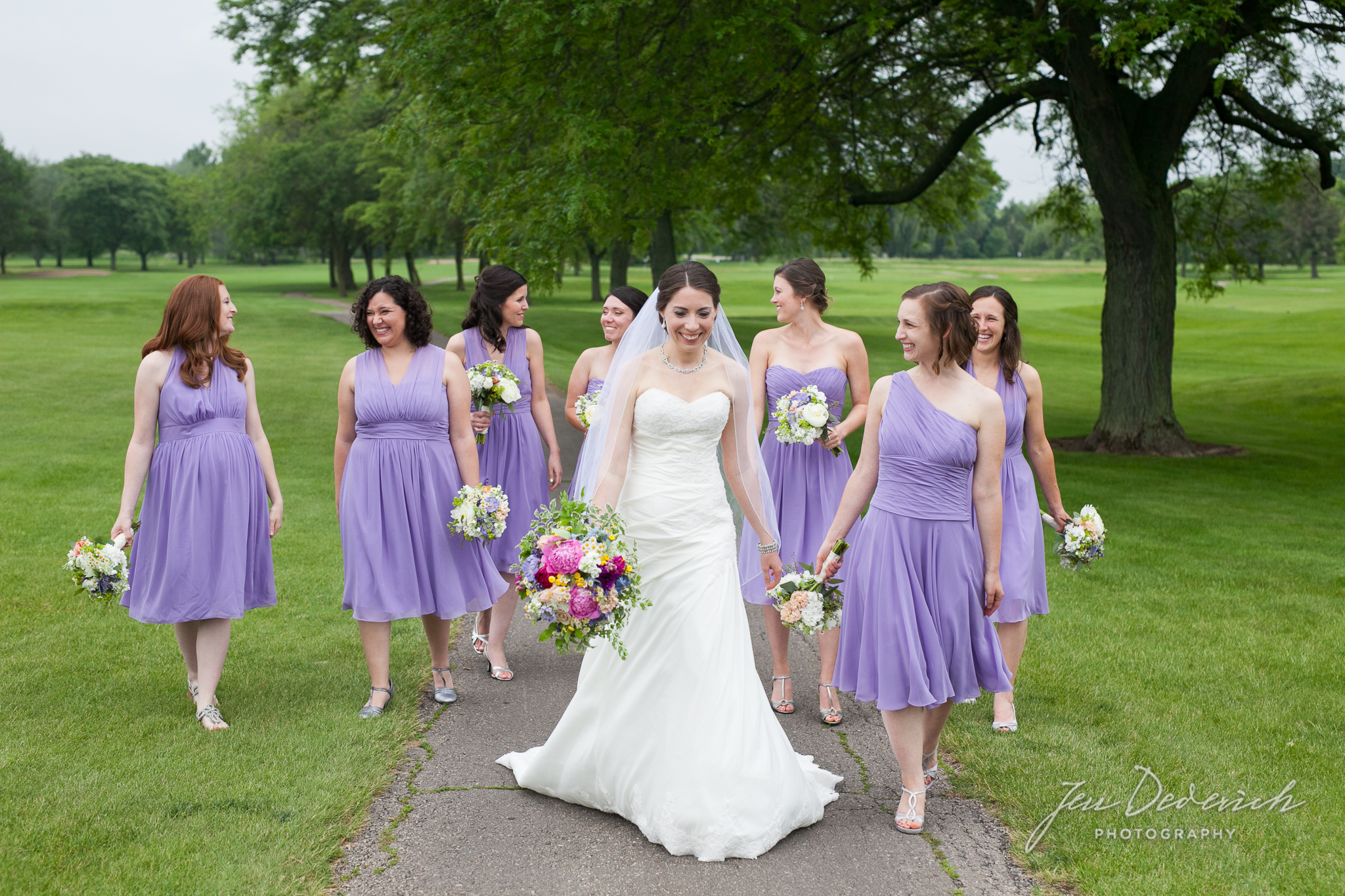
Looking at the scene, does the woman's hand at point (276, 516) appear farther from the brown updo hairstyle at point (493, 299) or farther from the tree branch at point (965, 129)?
the tree branch at point (965, 129)

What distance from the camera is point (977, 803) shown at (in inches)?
204

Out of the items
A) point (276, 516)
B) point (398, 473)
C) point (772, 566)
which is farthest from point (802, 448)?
point (276, 516)

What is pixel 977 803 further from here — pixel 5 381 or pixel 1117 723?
pixel 5 381

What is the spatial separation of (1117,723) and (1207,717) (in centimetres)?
57

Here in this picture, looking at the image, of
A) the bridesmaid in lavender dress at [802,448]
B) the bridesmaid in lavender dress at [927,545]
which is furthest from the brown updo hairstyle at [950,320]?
the bridesmaid in lavender dress at [802,448]

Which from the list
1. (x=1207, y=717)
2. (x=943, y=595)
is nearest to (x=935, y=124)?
(x=1207, y=717)

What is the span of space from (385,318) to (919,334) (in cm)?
308

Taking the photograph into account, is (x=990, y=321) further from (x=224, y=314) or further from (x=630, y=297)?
(x=224, y=314)

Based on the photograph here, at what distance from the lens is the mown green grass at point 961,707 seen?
14.9 feet

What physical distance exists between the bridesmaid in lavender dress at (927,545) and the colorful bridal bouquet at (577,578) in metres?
1.06

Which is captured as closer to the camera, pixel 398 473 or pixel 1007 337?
pixel 1007 337

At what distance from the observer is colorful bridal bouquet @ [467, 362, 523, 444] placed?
23.0 ft

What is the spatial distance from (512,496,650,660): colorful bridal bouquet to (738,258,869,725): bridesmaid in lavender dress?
6.20ft

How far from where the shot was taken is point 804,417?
6320 millimetres
